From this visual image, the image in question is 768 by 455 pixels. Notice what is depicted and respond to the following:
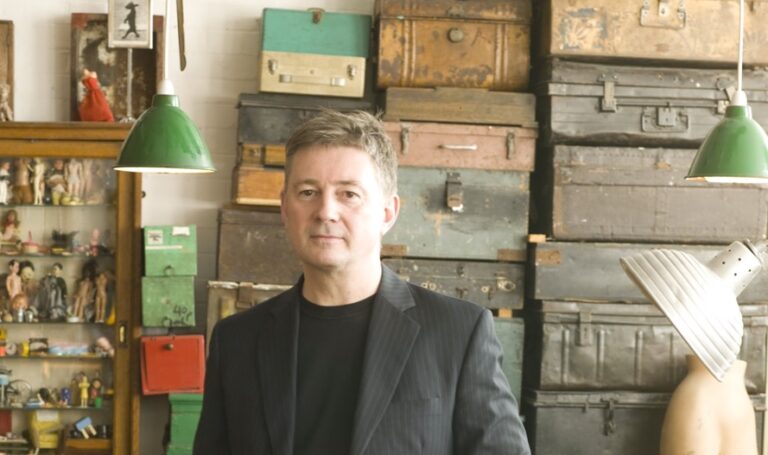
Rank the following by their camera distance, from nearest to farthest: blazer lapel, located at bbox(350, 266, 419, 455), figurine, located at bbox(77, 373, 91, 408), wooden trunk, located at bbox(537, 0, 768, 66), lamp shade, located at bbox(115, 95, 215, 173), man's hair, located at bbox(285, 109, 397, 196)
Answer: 1. blazer lapel, located at bbox(350, 266, 419, 455)
2. man's hair, located at bbox(285, 109, 397, 196)
3. lamp shade, located at bbox(115, 95, 215, 173)
4. wooden trunk, located at bbox(537, 0, 768, 66)
5. figurine, located at bbox(77, 373, 91, 408)

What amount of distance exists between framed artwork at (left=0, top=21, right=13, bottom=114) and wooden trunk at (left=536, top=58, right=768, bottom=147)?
2610 millimetres

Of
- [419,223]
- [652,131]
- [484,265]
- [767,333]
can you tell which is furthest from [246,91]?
[767,333]

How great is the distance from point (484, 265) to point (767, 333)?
1.38 m

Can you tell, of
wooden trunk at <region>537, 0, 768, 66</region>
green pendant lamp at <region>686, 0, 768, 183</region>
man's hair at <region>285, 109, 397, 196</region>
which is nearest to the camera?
man's hair at <region>285, 109, 397, 196</region>

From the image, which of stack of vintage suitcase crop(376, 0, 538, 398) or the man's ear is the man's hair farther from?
stack of vintage suitcase crop(376, 0, 538, 398)

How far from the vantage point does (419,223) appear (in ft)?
16.1

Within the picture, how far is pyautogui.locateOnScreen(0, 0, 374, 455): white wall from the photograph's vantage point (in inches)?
207

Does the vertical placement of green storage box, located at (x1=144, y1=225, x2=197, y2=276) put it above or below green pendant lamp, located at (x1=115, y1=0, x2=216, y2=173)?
below

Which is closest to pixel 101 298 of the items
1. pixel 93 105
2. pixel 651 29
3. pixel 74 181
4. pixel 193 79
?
pixel 74 181

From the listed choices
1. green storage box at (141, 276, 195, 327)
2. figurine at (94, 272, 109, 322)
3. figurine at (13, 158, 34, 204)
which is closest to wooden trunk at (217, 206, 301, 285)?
green storage box at (141, 276, 195, 327)

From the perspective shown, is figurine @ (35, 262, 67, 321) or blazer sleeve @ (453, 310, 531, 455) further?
figurine @ (35, 262, 67, 321)

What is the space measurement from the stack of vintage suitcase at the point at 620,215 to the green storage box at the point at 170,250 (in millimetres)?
1623

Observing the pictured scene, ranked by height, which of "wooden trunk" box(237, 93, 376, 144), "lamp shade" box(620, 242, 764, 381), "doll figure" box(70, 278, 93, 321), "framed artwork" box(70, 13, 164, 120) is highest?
"framed artwork" box(70, 13, 164, 120)

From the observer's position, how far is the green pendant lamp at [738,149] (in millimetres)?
3371
